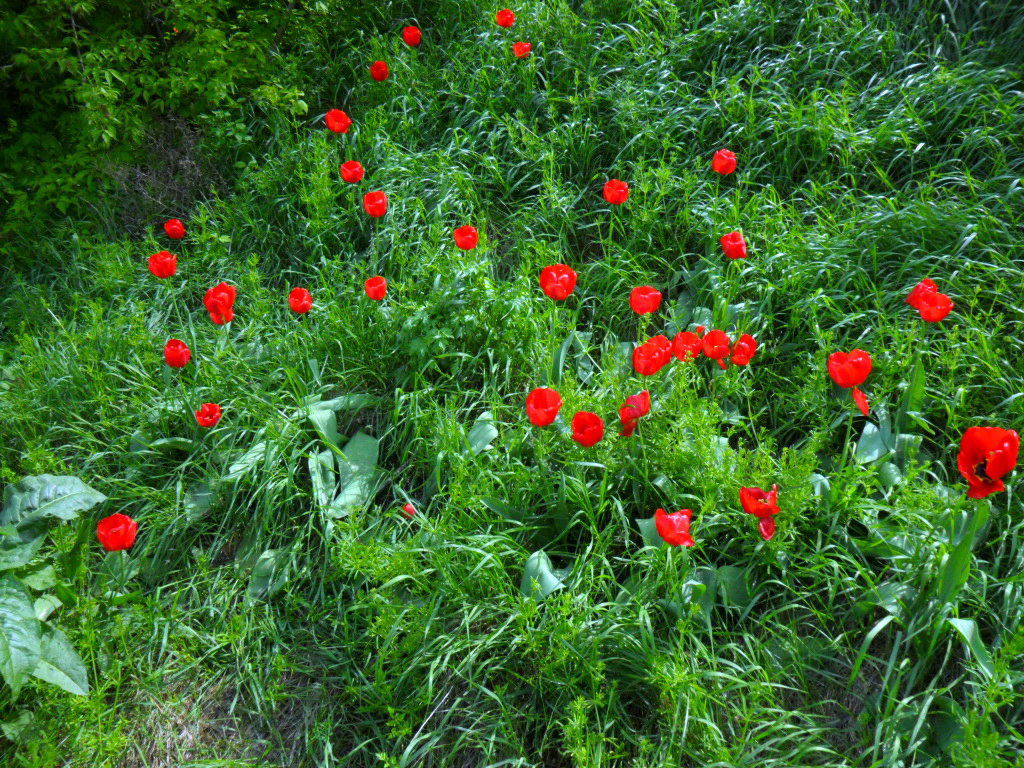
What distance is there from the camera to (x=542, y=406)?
6.98 ft

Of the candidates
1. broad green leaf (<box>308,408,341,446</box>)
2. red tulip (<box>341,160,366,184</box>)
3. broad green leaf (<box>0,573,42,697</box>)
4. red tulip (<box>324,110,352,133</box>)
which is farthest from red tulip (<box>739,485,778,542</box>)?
red tulip (<box>324,110,352,133</box>)

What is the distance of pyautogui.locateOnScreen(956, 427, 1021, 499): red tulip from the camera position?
5.90 ft

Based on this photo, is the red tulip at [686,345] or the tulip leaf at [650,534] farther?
the red tulip at [686,345]

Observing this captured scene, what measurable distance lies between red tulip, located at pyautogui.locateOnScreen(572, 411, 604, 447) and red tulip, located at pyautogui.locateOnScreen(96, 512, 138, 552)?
1221 mm

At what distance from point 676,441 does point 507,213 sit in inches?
58.8

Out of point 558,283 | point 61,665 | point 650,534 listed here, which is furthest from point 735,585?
point 61,665

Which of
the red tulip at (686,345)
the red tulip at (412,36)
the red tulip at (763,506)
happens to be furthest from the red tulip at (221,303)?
the red tulip at (412,36)

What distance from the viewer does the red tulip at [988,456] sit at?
5.90 feet

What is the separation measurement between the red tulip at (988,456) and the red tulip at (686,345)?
2.37ft

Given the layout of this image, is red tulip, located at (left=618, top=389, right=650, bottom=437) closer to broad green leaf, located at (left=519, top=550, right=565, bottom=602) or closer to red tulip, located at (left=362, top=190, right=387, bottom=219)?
broad green leaf, located at (left=519, top=550, right=565, bottom=602)

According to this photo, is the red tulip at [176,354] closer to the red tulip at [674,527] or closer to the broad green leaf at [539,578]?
the broad green leaf at [539,578]

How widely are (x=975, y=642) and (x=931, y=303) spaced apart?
2.90 ft

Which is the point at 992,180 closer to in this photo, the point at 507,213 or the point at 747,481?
the point at 747,481

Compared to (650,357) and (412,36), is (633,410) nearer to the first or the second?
(650,357)
